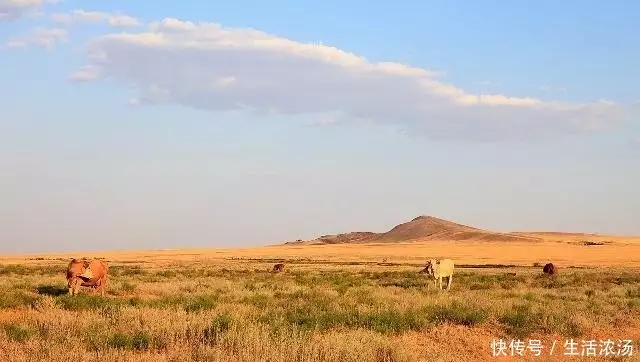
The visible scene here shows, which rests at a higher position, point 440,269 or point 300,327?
point 440,269

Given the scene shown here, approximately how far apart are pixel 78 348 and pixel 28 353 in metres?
0.67

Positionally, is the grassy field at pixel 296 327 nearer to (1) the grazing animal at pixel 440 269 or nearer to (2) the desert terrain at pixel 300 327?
(2) the desert terrain at pixel 300 327

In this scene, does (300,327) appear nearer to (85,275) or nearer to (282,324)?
(282,324)

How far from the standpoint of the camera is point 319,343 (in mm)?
10781

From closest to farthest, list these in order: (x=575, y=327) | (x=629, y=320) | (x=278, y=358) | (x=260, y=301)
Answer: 1. (x=278, y=358)
2. (x=575, y=327)
3. (x=629, y=320)
4. (x=260, y=301)

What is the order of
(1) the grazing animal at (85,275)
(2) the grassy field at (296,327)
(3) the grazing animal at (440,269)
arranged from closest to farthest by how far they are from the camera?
(2) the grassy field at (296,327) < (1) the grazing animal at (85,275) < (3) the grazing animal at (440,269)

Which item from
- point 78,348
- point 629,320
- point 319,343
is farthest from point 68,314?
point 629,320

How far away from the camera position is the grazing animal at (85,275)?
21203 millimetres

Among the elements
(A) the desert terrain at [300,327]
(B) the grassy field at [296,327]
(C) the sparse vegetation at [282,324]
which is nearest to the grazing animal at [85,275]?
(B) the grassy field at [296,327]

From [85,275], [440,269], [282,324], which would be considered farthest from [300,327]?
[440,269]

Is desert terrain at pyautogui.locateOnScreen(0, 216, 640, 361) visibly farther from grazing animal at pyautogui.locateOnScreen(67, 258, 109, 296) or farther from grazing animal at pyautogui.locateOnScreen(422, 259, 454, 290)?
grazing animal at pyautogui.locateOnScreen(422, 259, 454, 290)

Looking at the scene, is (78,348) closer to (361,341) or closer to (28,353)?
(28,353)

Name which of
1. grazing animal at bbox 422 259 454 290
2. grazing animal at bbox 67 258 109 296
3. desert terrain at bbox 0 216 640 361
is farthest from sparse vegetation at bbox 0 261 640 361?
grazing animal at bbox 422 259 454 290

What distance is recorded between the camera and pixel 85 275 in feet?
69.5
